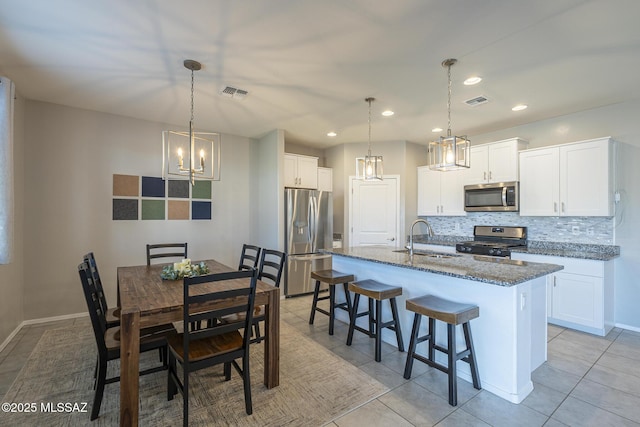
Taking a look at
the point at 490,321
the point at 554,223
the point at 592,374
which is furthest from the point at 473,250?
the point at 490,321

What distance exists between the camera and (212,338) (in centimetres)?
214

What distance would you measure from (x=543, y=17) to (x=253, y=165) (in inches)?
168

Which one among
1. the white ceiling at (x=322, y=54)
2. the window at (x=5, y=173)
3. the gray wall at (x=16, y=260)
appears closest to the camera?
the white ceiling at (x=322, y=54)

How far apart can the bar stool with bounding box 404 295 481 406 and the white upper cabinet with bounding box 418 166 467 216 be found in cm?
292

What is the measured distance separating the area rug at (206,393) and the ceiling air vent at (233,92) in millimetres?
2744

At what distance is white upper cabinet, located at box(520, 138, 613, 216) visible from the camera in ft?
11.3

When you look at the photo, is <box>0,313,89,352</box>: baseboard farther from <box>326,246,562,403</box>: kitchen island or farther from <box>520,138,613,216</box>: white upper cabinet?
<box>520,138,613,216</box>: white upper cabinet

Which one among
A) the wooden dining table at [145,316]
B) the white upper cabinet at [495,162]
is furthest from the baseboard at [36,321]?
the white upper cabinet at [495,162]

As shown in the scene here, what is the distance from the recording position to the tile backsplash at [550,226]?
367cm

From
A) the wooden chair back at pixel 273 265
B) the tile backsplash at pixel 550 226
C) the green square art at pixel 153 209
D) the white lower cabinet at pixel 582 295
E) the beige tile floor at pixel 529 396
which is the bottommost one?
the beige tile floor at pixel 529 396

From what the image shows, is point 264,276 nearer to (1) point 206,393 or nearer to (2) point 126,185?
(1) point 206,393

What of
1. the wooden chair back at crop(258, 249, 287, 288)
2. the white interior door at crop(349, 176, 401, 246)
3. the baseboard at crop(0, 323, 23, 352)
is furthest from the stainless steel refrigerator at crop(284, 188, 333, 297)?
the baseboard at crop(0, 323, 23, 352)

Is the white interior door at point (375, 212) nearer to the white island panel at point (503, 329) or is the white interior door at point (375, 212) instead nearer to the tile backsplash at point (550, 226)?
the tile backsplash at point (550, 226)

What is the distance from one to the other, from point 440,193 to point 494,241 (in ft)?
3.84
